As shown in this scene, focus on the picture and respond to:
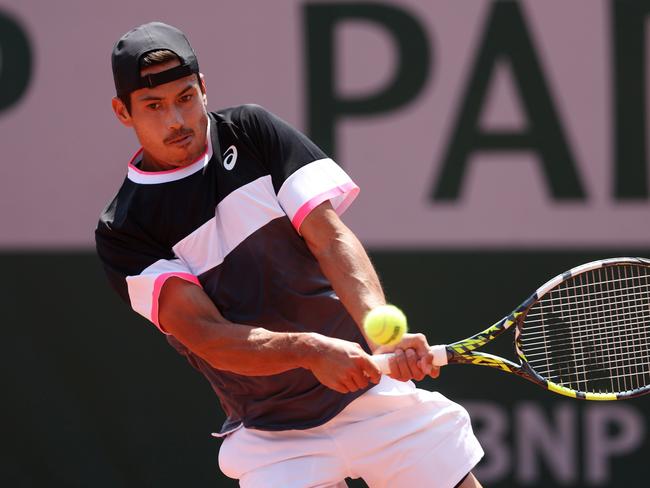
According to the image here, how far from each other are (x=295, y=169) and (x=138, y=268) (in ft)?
1.68

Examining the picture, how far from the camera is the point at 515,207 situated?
5.47 meters

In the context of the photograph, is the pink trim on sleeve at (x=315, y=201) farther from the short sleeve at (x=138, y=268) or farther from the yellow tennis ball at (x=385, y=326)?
the yellow tennis ball at (x=385, y=326)

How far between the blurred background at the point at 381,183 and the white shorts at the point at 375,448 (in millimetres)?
2045

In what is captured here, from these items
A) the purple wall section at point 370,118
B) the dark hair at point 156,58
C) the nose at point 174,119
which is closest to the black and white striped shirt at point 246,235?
the nose at point 174,119

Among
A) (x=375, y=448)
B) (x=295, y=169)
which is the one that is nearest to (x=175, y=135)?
(x=295, y=169)

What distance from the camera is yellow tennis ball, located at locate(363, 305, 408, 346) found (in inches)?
115

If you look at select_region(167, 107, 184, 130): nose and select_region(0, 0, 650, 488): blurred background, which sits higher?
select_region(167, 107, 184, 130): nose

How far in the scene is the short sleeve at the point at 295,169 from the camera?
132 inches

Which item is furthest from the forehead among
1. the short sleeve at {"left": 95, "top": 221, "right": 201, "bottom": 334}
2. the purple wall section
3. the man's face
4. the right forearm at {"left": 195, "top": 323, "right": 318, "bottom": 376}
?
the purple wall section

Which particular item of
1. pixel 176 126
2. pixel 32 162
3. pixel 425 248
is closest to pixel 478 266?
pixel 425 248

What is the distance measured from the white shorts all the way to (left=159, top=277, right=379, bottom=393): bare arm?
0.31 metres

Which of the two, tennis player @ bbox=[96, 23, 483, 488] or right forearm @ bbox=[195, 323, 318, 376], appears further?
tennis player @ bbox=[96, 23, 483, 488]

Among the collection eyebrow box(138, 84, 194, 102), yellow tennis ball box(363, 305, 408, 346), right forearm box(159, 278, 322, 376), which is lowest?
right forearm box(159, 278, 322, 376)

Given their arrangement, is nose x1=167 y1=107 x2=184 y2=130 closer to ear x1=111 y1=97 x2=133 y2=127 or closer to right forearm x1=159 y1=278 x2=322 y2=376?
ear x1=111 y1=97 x2=133 y2=127
